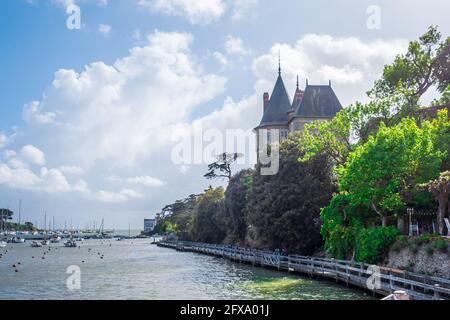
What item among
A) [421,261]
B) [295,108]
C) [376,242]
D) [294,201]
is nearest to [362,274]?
Result: [376,242]

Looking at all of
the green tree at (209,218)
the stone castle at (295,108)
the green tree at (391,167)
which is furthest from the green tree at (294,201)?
the green tree at (209,218)

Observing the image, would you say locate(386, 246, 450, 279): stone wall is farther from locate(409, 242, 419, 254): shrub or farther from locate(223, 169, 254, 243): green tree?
locate(223, 169, 254, 243): green tree

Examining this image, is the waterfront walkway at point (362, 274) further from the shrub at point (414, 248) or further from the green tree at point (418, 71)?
the green tree at point (418, 71)

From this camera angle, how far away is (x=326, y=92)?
70.5 metres

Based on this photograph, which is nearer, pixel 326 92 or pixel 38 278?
pixel 38 278

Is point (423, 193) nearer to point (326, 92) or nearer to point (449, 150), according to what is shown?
point (449, 150)

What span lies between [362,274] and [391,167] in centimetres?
724

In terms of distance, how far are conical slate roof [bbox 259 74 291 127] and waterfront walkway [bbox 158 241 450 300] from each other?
26.3 metres

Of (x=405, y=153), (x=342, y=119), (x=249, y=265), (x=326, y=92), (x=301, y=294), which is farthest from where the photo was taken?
(x=326, y=92)

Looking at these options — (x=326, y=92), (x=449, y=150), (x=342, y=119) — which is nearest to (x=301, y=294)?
(x=449, y=150)

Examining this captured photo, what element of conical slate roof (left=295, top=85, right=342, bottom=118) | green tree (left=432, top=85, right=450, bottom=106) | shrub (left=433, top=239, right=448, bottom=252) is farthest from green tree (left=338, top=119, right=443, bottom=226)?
conical slate roof (left=295, top=85, right=342, bottom=118)

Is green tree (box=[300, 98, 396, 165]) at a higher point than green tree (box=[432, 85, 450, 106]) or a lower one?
lower

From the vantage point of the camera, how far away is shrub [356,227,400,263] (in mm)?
31587
